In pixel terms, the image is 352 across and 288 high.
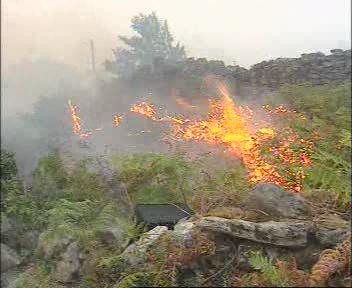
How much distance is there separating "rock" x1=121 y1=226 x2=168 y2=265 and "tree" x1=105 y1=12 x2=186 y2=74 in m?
20.5

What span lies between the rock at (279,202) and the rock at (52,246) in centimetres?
404

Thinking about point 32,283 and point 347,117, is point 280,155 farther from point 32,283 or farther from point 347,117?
point 32,283

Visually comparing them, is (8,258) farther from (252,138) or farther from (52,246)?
(252,138)

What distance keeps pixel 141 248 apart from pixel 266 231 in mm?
949

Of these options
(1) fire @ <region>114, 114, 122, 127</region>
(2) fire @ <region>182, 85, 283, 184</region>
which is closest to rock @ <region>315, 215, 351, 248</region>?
(2) fire @ <region>182, 85, 283, 184</region>

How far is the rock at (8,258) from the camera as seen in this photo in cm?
915

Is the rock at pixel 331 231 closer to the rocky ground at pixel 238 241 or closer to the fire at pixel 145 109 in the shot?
the rocky ground at pixel 238 241

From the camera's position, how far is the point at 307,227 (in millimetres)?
3373

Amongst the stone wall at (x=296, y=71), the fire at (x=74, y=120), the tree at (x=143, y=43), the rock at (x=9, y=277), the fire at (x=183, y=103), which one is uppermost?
the tree at (x=143, y=43)

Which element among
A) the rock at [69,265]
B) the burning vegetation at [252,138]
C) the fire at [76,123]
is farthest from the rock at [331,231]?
the fire at [76,123]

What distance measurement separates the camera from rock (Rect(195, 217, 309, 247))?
3289 mm

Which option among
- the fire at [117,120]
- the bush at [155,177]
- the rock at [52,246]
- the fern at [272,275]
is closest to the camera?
the fern at [272,275]

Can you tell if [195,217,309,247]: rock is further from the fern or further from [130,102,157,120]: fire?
[130,102,157,120]: fire

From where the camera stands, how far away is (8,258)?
9.27 m
